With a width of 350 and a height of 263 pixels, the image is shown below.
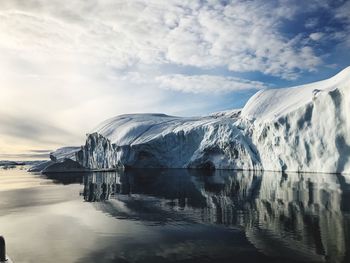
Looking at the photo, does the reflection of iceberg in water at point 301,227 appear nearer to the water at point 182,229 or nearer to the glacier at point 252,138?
the water at point 182,229

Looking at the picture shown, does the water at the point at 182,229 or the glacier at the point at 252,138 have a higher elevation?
the glacier at the point at 252,138

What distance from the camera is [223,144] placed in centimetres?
5778

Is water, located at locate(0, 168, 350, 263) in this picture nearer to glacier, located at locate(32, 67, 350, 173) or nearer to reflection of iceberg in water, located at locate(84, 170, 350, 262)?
reflection of iceberg in water, located at locate(84, 170, 350, 262)

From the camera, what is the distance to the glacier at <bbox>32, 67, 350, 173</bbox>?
41869 mm

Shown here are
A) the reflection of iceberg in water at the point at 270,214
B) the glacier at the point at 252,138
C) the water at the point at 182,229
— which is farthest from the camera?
the glacier at the point at 252,138

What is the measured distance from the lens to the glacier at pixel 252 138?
41.9 meters

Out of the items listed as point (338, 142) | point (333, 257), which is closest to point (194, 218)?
point (333, 257)

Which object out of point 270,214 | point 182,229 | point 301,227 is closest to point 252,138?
point 270,214

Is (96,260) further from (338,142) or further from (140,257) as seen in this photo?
(338,142)

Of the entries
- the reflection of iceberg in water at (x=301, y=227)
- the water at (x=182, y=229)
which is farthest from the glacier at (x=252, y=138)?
the reflection of iceberg in water at (x=301, y=227)

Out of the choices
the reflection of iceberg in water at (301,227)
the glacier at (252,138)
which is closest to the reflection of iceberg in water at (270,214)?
the reflection of iceberg in water at (301,227)

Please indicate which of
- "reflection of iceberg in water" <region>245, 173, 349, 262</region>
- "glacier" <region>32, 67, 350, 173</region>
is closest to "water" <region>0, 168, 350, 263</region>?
"reflection of iceberg in water" <region>245, 173, 349, 262</region>

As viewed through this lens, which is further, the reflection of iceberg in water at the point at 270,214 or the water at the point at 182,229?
the reflection of iceberg in water at the point at 270,214

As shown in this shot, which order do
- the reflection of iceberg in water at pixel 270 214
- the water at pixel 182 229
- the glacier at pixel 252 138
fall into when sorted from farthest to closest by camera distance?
the glacier at pixel 252 138
the reflection of iceberg in water at pixel 270 214
the water at pixel 182 229
